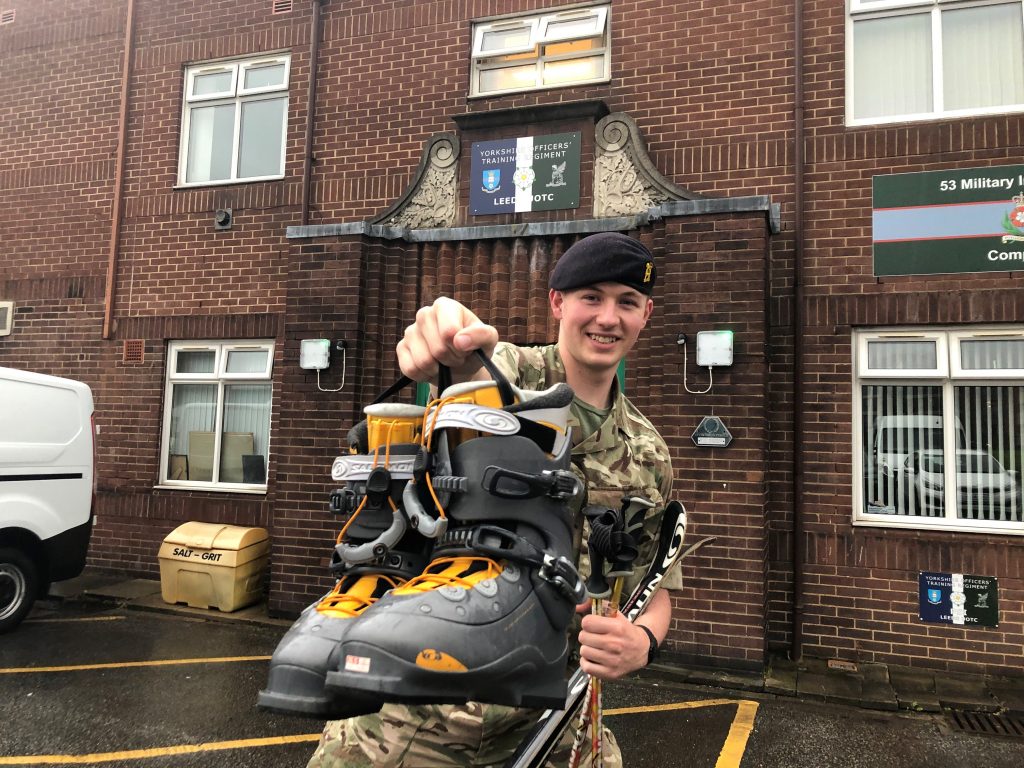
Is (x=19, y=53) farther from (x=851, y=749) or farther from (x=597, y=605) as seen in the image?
(x=851, y=749)

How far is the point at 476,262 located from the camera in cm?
668

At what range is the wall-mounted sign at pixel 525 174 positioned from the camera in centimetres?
662

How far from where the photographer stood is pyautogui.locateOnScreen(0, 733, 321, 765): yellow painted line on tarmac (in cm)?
387

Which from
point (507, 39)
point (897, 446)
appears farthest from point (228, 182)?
point (897, 446)

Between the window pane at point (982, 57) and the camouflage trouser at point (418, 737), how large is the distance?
22.0 ft

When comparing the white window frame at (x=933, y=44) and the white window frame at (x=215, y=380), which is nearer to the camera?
the white window frame at (x=933, y=44)

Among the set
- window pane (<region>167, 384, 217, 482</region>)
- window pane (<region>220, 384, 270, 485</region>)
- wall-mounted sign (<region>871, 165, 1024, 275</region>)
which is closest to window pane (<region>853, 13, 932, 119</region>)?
wall-mounted sign (<region>871, 165, 1024, 275</region>)

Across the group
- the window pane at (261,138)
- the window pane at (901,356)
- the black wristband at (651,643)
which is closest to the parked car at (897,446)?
the window pane at (901,356)

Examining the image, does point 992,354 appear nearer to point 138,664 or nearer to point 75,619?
point 138,664

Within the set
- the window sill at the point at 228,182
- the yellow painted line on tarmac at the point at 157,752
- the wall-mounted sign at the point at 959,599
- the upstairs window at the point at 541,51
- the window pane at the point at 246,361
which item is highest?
the upstairs window at the point at 541,51

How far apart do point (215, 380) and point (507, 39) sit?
16.2ft

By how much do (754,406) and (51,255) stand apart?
28.2 ft

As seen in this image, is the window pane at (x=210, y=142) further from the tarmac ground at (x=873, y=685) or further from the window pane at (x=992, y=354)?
the window pane at (x=992, y=354)

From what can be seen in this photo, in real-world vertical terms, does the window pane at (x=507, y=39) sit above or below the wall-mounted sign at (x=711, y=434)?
above
